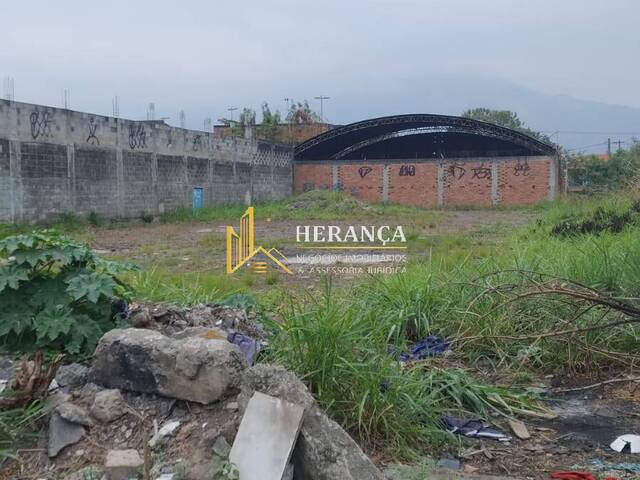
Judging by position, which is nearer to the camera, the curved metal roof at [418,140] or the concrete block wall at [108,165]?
the concrete block wall at [108,165]

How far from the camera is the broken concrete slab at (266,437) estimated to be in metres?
2.59

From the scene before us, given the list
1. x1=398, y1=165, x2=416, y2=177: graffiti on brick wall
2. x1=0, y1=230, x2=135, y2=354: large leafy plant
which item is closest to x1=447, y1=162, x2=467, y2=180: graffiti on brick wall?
x1=398, y1=165, x2=416, y2=177: graffiti on brick wall

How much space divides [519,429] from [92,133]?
17.1 m

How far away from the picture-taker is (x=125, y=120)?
64.7 feet

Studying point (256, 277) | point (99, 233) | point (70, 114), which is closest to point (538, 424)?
point (256, 277)

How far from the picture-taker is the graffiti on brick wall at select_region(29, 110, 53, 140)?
16189 mm

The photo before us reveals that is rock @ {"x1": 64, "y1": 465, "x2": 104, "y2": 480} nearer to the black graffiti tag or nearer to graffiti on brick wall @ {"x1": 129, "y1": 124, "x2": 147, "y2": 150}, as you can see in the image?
graffiti on brick wall @ {"x1": 129, "y1": 124, "x2": 147, "y2": 150}

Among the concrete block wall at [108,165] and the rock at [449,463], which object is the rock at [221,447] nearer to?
A: the rock at [449,463]

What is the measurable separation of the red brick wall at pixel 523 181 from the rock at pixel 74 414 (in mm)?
27127

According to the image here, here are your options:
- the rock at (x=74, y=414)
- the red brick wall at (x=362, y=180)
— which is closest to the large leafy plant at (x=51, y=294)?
the rock at (x=74, y=414)

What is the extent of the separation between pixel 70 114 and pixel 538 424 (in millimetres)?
16503

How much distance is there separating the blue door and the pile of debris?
67.2ft

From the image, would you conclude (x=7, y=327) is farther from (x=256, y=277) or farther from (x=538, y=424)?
(x=256, y=277)

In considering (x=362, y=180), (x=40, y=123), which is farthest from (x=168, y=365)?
(x=362, y=180)
